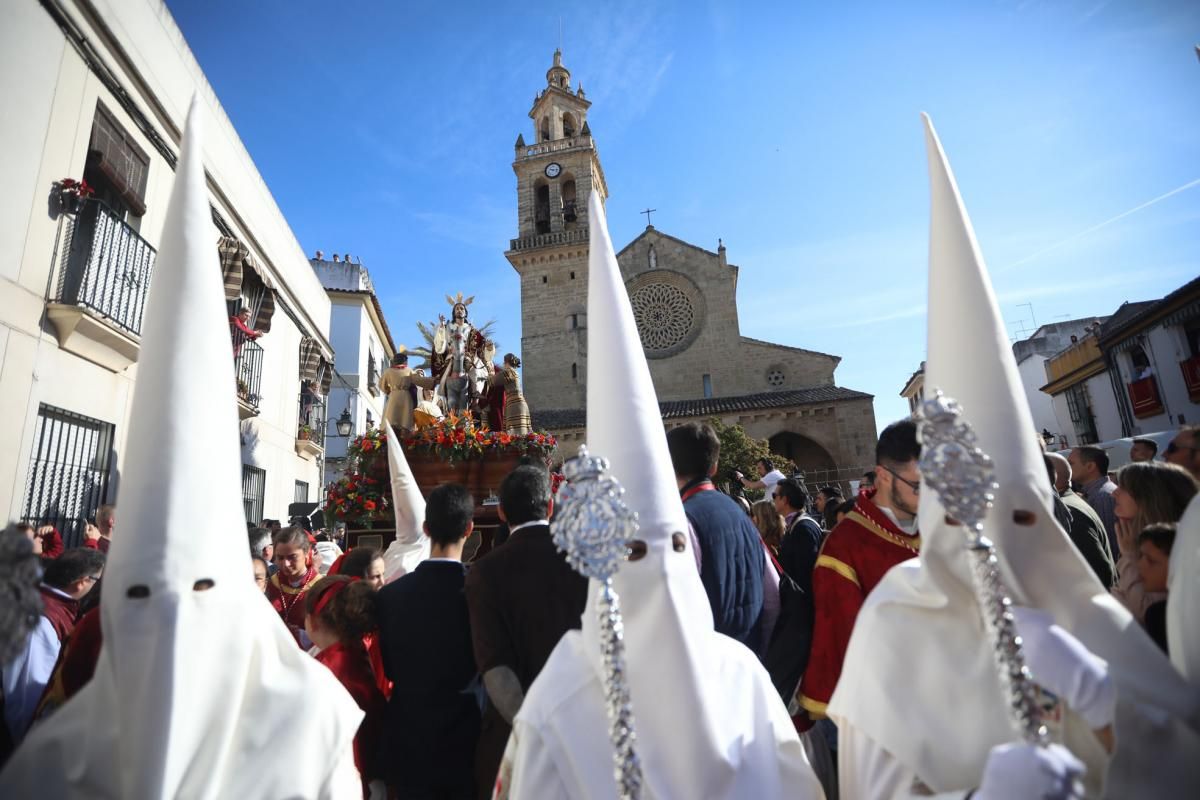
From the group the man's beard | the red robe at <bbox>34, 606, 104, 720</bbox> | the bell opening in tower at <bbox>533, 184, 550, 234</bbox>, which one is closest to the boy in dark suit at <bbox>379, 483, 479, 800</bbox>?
the red robe at <bbox>34, 606, 104, 720</bbox>

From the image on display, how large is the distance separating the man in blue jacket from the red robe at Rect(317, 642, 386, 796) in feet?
4.57

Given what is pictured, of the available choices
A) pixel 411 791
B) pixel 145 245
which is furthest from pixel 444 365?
pixel 411 791

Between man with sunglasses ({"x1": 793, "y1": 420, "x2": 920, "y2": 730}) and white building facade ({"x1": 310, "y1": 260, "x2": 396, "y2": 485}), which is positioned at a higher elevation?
white building facade ({"x1": 310, "y1": 260, "x2": 396, "y2": 485})

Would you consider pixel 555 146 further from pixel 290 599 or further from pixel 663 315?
pixel 290 599

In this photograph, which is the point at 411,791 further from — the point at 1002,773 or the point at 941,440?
the point at 941,440

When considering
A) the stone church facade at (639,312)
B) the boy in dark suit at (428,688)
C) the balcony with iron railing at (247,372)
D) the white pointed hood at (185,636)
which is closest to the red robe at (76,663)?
the white pointed hood at (185,636)

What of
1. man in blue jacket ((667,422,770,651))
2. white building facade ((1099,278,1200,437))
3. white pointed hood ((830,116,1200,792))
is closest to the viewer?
white pointed hood ((830,116,1200,792))

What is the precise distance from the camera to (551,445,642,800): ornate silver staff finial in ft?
3.77

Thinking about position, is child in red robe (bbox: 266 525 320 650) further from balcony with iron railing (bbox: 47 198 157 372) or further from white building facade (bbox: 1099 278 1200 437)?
white building facade (bbox: 1099 278 1200 437)

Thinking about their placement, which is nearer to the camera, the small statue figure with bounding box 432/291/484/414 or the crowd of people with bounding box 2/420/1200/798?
the crowd of people with bounding box 2/420/1200/798

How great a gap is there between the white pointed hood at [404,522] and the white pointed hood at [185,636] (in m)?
2.42

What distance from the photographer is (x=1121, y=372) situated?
714 inches

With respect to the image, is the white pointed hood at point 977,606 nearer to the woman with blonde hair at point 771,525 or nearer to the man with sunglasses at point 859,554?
the man with sunglasses at point 859,554

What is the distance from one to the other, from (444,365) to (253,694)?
6.52 m
